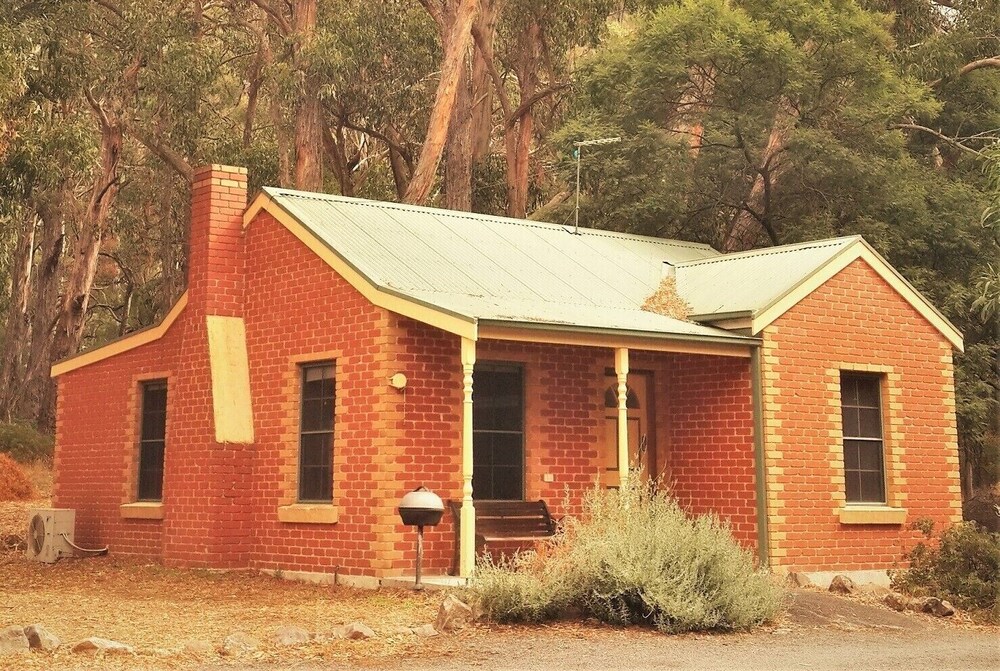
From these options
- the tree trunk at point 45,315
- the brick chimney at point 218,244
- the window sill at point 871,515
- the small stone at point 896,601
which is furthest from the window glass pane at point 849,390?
the tree trunk at point 45,315

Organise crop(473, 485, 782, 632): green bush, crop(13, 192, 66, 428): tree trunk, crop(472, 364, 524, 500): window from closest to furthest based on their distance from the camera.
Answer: crop(473, 485, 782, 632): green bush
crop(472, 364, 524, 500): window
crop(13, 192, 66, 428): tree trunk

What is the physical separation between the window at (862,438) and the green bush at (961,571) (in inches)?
86.3

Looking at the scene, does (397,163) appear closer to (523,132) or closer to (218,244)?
(523,132)

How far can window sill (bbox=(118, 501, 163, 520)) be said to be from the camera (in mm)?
18172

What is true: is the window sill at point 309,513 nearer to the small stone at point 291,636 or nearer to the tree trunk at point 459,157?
the small stone at point 291,636

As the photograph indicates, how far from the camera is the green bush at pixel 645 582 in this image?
11.5 meters

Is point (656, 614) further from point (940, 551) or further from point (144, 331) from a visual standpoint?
point (144, 331)

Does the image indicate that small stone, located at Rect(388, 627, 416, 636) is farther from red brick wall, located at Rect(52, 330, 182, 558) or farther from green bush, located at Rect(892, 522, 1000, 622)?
red brick wall, located at Rect(52, 330, 182, 558)

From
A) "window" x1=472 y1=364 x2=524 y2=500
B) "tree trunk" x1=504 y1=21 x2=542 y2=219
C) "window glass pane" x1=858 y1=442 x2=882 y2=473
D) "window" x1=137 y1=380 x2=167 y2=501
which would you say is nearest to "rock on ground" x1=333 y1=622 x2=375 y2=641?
"window" x1=472 y1=364 x2=524 y2=500

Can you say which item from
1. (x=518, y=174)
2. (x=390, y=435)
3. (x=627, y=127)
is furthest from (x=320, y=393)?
(x=518, y=174)

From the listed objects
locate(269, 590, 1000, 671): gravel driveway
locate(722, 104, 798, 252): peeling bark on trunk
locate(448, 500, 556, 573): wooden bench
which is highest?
locate(722, 104, 798, 252): peeling bark on trunk

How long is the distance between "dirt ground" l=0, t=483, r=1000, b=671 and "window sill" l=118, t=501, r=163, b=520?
2.39 meters

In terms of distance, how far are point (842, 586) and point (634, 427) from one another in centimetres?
365

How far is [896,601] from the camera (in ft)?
46.0
